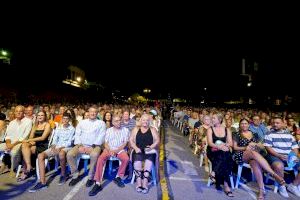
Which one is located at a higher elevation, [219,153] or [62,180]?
[219,153]

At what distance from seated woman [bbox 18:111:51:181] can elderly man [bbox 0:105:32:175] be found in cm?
13

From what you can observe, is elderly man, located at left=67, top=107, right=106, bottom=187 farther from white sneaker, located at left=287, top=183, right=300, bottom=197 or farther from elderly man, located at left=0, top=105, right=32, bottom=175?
white sneaker, located at left=287, top=183, right=300, bottom=197

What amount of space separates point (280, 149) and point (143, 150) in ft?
9.51

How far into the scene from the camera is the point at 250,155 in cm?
580

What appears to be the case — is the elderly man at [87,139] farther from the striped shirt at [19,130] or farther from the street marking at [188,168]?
the street marking at [188,168]

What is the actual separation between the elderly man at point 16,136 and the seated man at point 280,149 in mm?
5380

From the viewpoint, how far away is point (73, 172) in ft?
19.2

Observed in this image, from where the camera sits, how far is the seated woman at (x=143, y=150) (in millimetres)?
5492

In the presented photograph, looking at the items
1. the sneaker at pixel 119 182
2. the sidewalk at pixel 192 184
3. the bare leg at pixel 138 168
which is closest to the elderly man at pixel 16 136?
the sneaker at pixel 119 182

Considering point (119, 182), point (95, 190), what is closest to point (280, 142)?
point (119, 182)

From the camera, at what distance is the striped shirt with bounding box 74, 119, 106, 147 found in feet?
20.7

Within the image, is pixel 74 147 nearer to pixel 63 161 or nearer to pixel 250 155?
pixel 63 161

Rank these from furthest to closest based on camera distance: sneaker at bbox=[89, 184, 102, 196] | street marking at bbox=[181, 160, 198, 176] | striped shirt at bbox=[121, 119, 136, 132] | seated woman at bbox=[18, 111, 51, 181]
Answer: striped shirt at bbox=[121, 119, 136, 132] < street marking at bbox=[181, 160, 198, 176] < seated woman at bbox=[18, 111, 51, 181] < sneaker at bbox=[89, 184, 102, 196]

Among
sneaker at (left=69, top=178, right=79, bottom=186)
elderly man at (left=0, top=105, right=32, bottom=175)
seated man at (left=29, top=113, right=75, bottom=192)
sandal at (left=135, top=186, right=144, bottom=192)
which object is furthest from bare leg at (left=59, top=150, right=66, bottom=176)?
sandal at (left=135, top=186, right=144, bottom=192)
